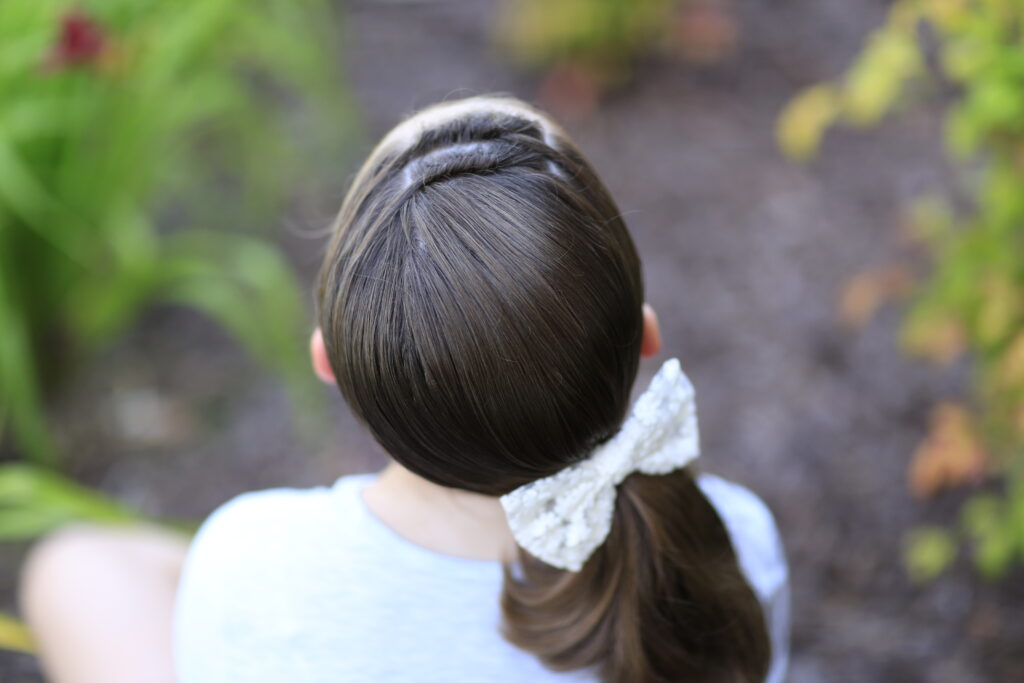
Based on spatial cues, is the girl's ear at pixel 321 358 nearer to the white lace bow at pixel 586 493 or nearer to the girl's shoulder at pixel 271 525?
the girl's shoulder at pixel 271 525

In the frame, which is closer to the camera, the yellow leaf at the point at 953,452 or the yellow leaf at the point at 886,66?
the yellow leaf at the point at 886,66

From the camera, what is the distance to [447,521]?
977 millimetres

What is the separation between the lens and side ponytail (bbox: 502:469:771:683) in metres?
0.94

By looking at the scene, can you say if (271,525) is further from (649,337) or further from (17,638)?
(17,638)

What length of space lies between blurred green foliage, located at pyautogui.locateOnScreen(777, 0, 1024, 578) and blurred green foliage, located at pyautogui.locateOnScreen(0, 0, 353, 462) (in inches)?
48.7

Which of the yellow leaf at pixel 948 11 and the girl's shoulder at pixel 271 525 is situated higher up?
the yellow leaf at pixel 948 11

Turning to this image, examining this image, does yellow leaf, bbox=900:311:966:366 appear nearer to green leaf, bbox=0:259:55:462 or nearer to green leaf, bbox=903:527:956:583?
green leaf, bbox=903:527:956:583

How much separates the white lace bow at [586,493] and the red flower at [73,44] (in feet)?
4.20

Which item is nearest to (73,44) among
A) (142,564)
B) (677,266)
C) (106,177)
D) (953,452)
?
(106,177)

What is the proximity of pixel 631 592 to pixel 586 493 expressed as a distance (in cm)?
12

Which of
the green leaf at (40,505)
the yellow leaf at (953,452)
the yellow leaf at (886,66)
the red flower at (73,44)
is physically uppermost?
the red flower at (73,44)

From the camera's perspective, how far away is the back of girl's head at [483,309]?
2.57 ft

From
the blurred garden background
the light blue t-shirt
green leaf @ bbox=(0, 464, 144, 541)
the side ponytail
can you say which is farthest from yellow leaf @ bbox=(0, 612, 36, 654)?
the side ponytail

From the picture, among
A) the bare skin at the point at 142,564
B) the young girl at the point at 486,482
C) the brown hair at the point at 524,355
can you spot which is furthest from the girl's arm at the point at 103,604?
the brown hair at the point at 524,355
